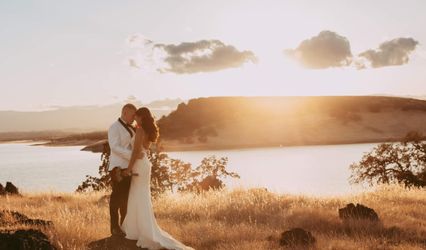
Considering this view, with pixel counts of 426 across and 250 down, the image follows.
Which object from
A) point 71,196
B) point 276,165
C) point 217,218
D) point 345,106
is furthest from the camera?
point 345,106

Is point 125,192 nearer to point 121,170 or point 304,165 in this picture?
point 121,170

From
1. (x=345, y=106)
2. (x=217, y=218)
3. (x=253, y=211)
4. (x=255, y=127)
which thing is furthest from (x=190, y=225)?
(x=345, y=106)

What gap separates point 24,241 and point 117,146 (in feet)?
8.02

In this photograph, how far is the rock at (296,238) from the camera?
10055 mm

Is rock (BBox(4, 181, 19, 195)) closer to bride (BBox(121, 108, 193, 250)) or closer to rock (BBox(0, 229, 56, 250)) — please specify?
bride (BBox(121, 108, 193, 250))

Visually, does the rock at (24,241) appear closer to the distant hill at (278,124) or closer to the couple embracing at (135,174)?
the couple embracing at (135,174)

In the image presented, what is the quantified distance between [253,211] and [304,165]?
93255 mm

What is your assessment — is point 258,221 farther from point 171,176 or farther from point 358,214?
point 171,176

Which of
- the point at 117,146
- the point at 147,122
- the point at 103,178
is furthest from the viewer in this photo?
the point at 103,178

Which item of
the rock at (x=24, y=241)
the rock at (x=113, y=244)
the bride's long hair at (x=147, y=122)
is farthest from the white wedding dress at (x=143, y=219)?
the rock at (x=24, y=241)

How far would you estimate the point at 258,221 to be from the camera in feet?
43.1

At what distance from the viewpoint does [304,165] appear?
105312mm

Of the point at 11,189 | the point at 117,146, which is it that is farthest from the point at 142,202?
the point at 11,189

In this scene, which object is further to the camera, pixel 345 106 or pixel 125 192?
pixel 345 106
